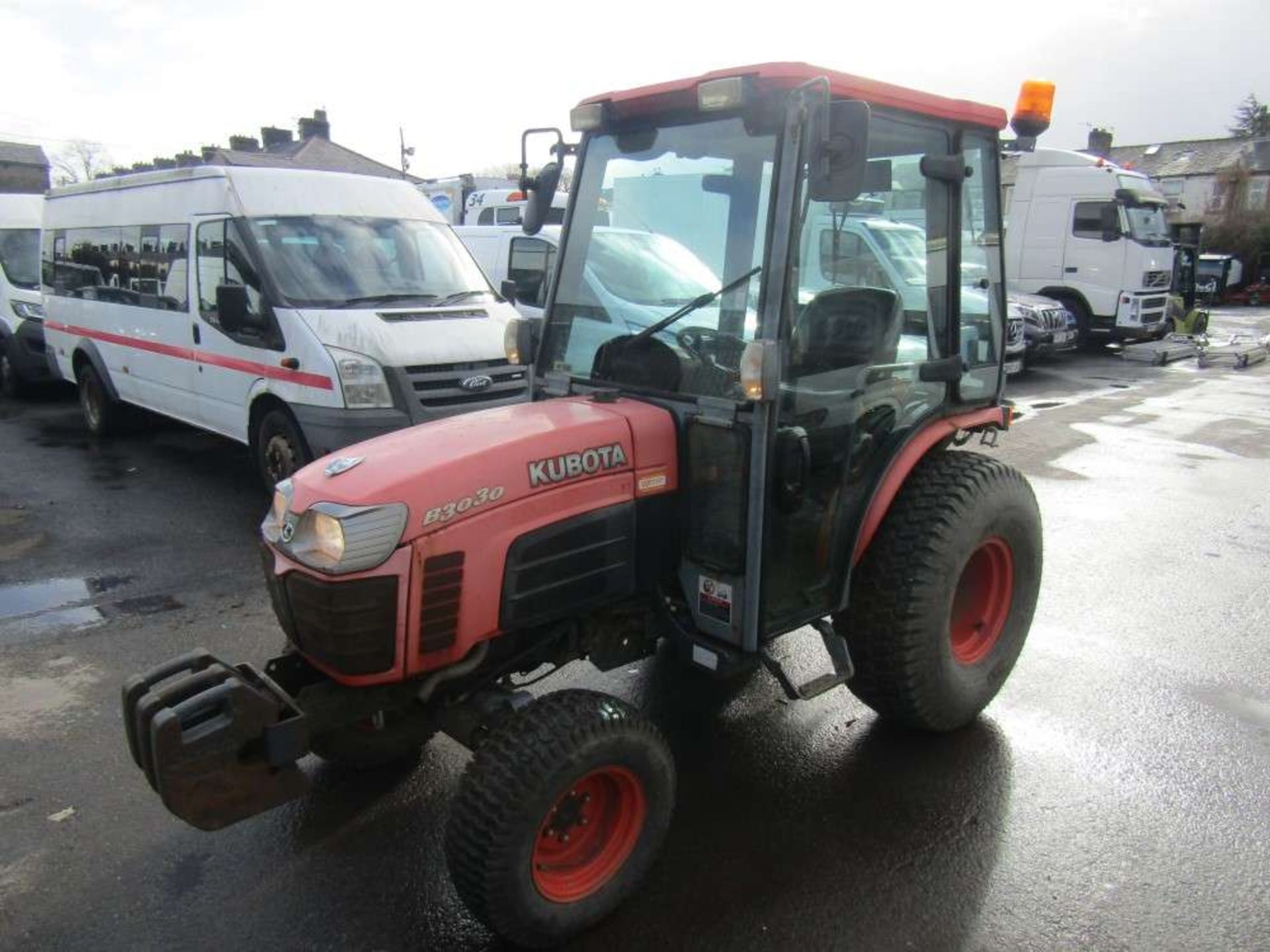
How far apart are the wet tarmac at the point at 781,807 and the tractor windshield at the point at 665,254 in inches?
59.8

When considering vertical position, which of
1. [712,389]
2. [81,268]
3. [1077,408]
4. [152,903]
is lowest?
[152,903]

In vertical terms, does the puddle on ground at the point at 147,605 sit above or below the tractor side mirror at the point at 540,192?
below

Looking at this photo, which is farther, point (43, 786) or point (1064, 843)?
point (43, 786)

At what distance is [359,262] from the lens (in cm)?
649

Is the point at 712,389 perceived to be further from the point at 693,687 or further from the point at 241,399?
the point at 241,399

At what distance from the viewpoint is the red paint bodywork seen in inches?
94.3

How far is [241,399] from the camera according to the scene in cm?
652

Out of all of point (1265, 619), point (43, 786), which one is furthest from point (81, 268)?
point (1265, 619)

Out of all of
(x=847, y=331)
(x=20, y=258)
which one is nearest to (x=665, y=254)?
(x=847, y=331)

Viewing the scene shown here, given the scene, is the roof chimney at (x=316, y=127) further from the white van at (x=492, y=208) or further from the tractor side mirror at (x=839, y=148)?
the tractor side mirror at (x=839, y=148)

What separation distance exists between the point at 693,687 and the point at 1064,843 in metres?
1.56

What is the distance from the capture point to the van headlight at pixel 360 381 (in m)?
5.68

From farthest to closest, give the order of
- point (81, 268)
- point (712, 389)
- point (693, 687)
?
point (81, 268) < point (693, 687) < point (712, 389)

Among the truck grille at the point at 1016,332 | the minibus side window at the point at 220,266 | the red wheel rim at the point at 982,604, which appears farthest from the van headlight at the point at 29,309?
the truck grille at the point at 1016,332
